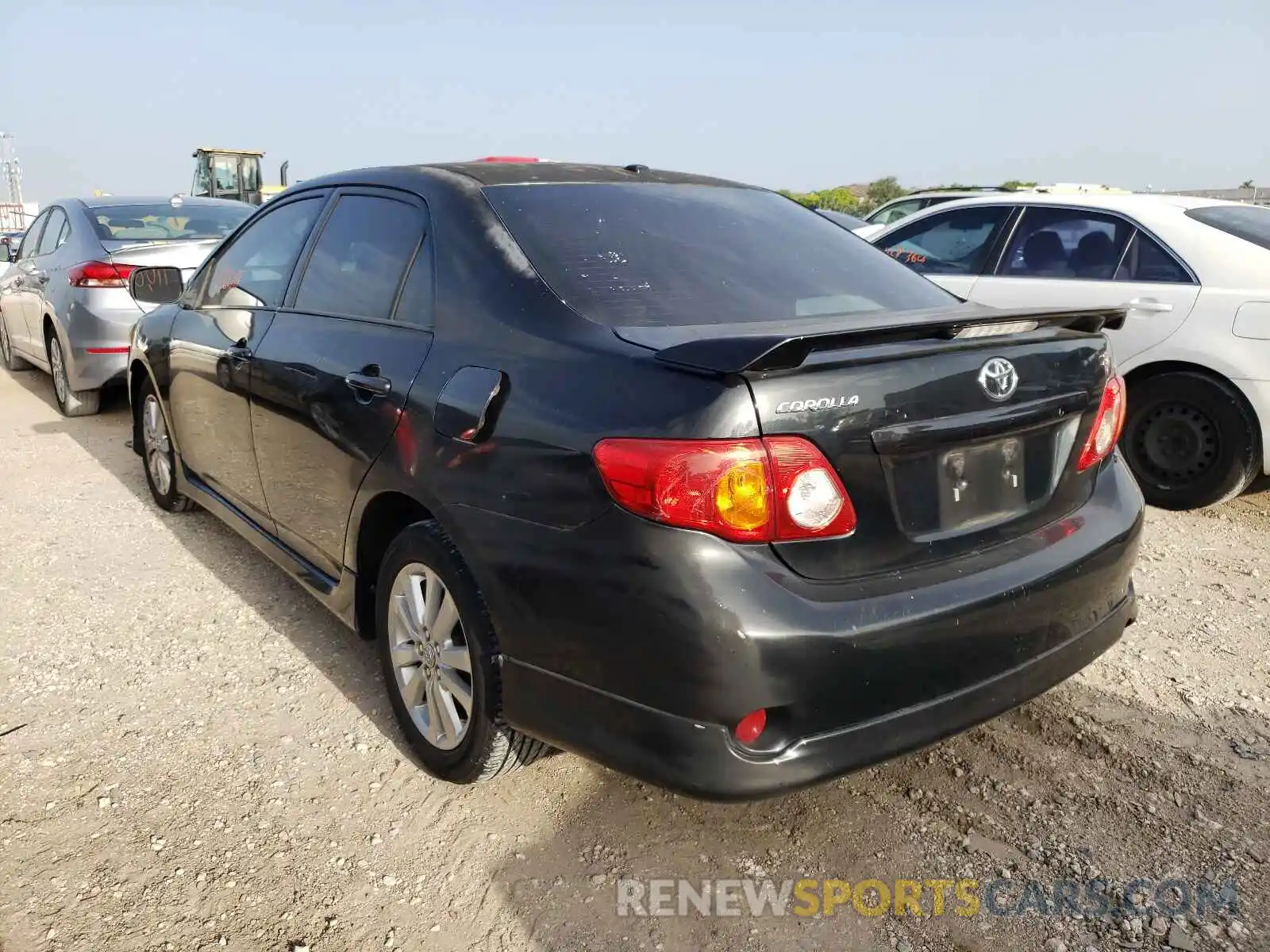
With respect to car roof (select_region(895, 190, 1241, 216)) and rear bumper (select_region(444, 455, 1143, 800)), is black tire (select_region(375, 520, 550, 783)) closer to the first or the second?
rear bumper (select_region(444, 455, 1143, 800))

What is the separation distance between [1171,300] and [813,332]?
12.1 feet

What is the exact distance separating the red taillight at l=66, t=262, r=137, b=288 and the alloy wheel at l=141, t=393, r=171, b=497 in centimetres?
200

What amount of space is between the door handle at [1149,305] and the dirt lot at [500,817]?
184 centimetres

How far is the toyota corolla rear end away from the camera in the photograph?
1863 millimetres

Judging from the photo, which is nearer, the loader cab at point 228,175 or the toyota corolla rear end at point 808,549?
the toyota corolla rear end at point 808,549

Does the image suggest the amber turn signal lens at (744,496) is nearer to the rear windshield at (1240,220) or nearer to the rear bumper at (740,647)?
the rear bumper at (740,647)

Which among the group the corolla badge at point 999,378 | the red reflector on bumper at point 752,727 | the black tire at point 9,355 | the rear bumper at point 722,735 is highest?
the corolla badge at point 999,378

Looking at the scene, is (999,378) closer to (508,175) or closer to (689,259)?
(689,259)

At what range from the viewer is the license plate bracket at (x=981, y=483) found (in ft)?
6.91

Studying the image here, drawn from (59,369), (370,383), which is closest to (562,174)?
(370,383)

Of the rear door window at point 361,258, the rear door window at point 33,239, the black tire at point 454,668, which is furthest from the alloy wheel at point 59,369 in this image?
the black tire at point 454,668

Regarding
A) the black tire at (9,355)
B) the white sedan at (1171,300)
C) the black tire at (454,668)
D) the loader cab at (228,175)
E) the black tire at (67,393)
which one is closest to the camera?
the black tire at (454,668)

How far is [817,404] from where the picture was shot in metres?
1.91

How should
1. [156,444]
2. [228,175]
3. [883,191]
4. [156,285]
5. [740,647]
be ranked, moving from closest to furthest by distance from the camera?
[740,647], [156,285], [156,444], [228,175], [883,191]
